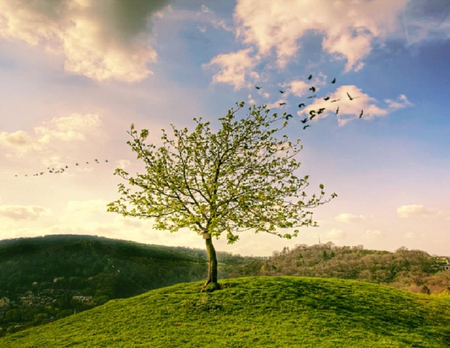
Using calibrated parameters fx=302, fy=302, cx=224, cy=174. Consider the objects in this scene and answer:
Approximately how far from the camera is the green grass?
19531 millimetres

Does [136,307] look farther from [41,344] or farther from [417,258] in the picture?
[417,258]

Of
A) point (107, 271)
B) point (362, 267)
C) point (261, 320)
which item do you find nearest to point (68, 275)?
point (107, 271)

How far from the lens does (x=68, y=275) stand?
98000 millimetres

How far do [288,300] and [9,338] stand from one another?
2445cm

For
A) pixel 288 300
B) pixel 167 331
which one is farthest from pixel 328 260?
pixel 167 331

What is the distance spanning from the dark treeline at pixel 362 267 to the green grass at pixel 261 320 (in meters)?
72.5

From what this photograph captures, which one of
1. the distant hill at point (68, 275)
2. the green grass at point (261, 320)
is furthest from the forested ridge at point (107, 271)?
the green grass at point (261, 320)

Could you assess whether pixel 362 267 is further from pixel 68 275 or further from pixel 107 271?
pixel 68 275

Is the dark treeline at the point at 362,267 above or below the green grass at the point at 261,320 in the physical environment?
above

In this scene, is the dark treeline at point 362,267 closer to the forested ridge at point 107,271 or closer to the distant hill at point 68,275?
the forested ridge at point 107,271

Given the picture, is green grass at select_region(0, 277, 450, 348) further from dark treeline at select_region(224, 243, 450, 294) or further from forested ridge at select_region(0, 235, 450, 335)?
dark treeline at select_region(224, 243, 450, 294)

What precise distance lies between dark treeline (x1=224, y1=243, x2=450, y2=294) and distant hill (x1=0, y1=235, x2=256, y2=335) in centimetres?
2479

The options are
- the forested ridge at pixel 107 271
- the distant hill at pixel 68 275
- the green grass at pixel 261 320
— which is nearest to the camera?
the green grass at pixel 261 320

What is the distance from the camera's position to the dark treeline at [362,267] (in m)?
103
